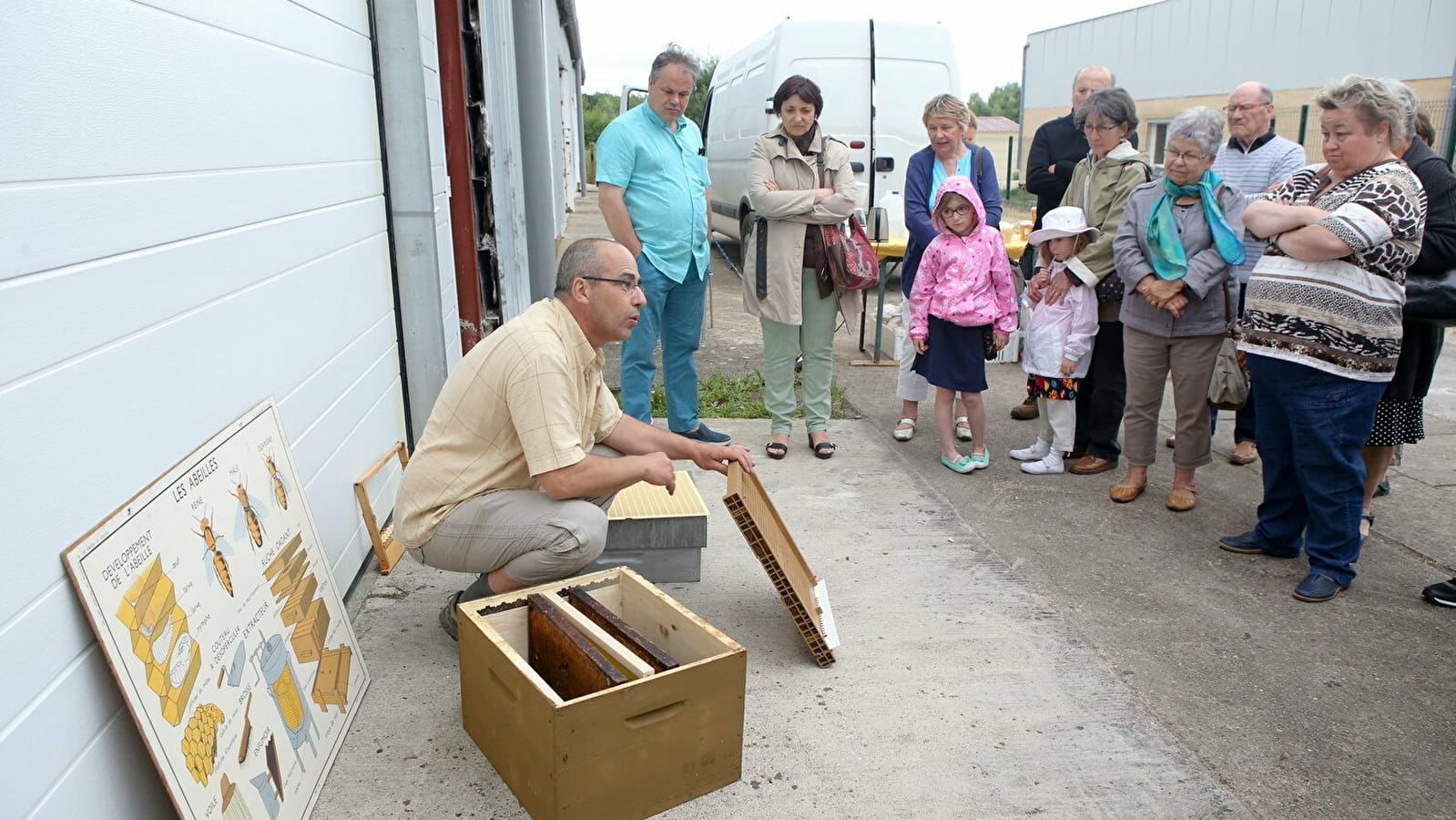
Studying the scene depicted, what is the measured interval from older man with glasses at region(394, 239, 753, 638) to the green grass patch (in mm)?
2861

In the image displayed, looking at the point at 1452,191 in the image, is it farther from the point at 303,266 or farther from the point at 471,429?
the point at 303,266

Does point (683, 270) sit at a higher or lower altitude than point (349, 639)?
higher

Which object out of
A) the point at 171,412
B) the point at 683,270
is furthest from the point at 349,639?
the point at 683,270

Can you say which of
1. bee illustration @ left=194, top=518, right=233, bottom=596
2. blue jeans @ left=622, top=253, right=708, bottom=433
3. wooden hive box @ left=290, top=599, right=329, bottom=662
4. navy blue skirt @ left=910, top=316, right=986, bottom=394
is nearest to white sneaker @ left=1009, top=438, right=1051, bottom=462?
navy blue skirt @ left=910, top=316, right=986, bottom=394

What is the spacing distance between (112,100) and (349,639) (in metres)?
1.61

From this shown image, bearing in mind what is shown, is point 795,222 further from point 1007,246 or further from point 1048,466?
point 1007,246

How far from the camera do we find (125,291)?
1986 millimetres

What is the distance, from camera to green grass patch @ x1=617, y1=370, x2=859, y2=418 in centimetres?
623

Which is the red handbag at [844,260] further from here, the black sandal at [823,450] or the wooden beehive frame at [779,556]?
the wooden beehive frame at [779,556]

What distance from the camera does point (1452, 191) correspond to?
3645mm

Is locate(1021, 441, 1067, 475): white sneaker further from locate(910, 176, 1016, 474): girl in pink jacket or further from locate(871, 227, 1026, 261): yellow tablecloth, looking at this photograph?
locate(871, 227, 1026, 261): yellow tablecloth

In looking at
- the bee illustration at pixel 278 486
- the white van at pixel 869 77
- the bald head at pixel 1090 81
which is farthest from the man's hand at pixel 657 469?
the white van at pixel 869 77

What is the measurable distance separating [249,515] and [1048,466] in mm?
3964

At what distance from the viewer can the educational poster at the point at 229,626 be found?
1861 millimetres
